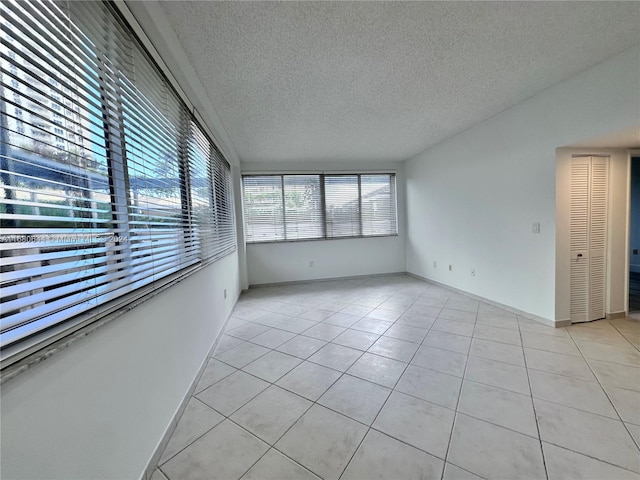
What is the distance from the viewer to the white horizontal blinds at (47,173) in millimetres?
681

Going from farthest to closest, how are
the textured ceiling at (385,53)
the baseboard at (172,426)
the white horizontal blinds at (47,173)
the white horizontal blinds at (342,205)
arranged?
the white horizontal blinds at (342,205)
the textured ceiling at (385,53)
the baseboard at (172,426)
the white horizontal blinds at (47,173)

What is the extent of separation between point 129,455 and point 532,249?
3830mm

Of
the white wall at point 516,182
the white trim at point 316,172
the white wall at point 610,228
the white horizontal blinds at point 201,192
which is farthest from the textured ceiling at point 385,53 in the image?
the white trim at point 316,172

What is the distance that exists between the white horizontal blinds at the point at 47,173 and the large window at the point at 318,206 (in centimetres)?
407

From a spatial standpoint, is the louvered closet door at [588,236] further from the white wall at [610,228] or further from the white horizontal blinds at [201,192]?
the white horizontal blinds at [201,192]

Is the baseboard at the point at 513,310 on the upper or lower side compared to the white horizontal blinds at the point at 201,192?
lower

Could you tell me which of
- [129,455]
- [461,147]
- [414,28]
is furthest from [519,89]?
[129,455]

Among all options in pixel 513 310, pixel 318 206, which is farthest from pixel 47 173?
pixel 318 206

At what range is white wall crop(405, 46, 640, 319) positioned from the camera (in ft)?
7.26

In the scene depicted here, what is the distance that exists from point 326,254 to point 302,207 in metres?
1.12

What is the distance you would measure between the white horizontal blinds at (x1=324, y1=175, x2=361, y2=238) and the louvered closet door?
338 cm

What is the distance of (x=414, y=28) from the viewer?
171cm

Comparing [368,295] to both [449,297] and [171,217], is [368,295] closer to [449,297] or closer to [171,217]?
[449,297]

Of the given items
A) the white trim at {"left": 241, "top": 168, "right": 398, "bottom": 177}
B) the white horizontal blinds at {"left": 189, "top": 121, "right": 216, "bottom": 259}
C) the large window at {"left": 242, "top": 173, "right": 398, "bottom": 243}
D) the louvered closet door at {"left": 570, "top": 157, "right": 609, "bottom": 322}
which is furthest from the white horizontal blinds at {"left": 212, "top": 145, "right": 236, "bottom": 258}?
the louvered closet door at {"left": 570, "top": 157, "right": 609, "bottom": 322}
